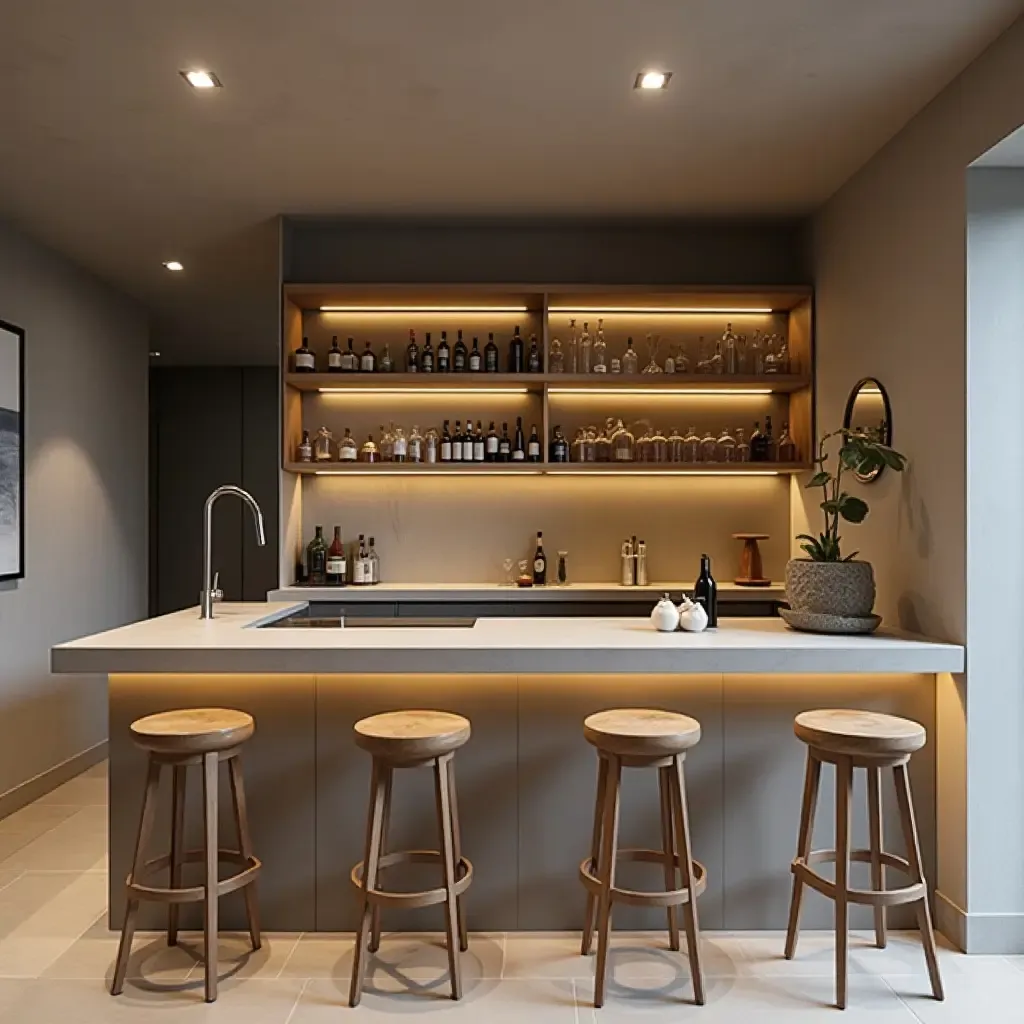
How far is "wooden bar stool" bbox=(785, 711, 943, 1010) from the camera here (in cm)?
247

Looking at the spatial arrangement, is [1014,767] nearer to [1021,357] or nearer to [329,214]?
[1021,357]

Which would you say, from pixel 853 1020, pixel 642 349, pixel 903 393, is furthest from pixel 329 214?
pixel 853 1020

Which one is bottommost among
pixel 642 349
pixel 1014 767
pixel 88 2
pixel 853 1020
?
pixel 853 1020

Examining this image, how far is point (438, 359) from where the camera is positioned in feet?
14.8

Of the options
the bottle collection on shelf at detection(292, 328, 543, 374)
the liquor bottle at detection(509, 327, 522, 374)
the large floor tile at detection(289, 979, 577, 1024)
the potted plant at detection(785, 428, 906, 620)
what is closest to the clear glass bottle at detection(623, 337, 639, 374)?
the bottle collection on shelf at detection(292, 328, 543, 374)

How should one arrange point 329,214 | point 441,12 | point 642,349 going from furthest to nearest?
point 642,349, point 329,214, point 441,12

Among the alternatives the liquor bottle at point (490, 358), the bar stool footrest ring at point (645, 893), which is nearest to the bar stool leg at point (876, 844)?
the bar stool footrest ring at point (645, 893)

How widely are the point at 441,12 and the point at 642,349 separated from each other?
2.41m

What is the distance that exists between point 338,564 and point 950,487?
2.80 m

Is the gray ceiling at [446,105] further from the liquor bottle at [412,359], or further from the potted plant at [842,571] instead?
the potted plant at [842,571]

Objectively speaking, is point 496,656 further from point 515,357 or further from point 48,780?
point 48,780

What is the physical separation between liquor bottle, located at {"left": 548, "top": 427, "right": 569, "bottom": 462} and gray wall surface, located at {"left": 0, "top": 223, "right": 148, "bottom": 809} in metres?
2.55

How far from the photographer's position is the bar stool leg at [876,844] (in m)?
2.67

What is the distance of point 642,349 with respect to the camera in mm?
4727
